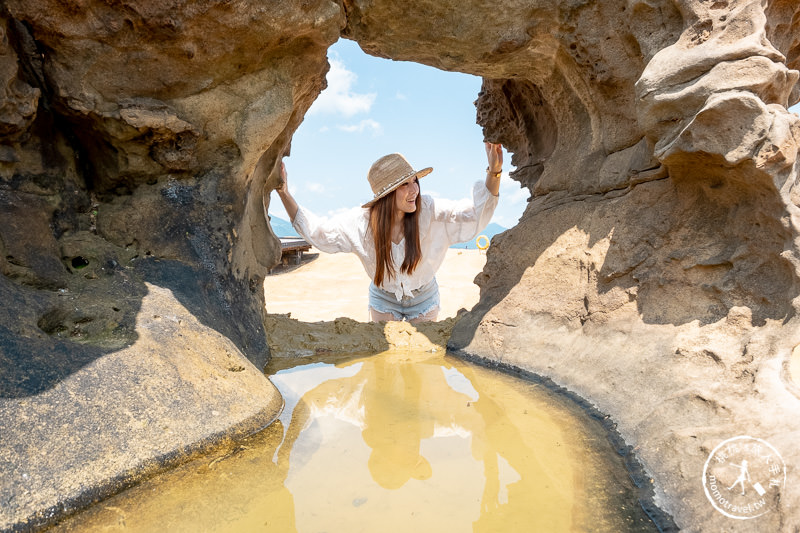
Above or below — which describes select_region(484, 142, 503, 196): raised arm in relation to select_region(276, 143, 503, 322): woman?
above

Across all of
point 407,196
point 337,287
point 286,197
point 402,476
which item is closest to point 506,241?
point 407,196

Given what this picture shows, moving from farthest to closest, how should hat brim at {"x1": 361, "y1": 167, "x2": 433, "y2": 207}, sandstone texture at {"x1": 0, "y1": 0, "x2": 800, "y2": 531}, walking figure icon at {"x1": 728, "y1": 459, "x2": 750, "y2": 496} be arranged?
hat brim at {"x1": 361, "y1": 167, "x2": 433, "y2": 207} < sandstone texture at {"x1": 0, "y1": 0, "x2": 800, "y2": 531} < walking figure icon at {"x1": 728, "y1": 459, "x2": 750, "y2": 496}

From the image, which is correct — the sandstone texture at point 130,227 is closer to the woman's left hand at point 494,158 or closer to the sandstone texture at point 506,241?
the sandstone texture at point 506,241

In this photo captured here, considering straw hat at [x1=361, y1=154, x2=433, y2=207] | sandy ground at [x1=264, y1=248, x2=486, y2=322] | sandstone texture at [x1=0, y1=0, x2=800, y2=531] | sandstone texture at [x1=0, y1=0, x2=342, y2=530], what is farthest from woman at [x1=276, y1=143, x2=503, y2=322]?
sandy ground at [x1=264, y1=248, x2=486, y2=322]

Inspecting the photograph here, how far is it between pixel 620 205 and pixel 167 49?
8.59 feet

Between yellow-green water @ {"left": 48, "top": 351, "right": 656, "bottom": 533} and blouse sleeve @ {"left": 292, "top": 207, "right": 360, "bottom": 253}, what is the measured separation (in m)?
1.40

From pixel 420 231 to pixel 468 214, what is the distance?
387 millimetres

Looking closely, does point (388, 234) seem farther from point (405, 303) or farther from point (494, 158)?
point (494, 158)

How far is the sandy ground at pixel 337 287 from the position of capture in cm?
782

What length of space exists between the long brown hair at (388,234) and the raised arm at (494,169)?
511 mm

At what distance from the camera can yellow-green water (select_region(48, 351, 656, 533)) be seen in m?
1.55

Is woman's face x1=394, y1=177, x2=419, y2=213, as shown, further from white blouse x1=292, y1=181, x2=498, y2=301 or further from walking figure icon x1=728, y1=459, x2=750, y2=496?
walking figure icon x1=728, y1=459, x2=750, y2=496

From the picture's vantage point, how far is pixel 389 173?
366 cm

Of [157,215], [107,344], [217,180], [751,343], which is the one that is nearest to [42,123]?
[157,215]
